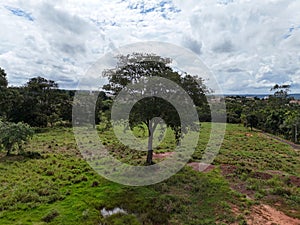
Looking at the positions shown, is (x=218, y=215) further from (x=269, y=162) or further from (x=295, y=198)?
(x=269, y=162)

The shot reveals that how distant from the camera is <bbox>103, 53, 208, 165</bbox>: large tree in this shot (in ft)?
45.8

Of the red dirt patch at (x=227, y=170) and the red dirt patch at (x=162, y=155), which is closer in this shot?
the red dirt patch at (x=227, y=170)

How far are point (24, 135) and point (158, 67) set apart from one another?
11966 mm

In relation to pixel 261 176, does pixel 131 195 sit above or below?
below

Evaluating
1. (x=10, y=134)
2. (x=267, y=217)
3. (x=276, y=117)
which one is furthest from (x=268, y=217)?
(x=276, y=117)

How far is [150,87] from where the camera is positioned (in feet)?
45.3

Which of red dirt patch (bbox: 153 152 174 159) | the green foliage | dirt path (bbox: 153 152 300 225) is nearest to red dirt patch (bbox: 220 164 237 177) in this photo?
dirt path (bbox: 153 152 300 225)

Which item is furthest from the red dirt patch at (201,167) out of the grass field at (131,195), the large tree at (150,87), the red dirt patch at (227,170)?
the large tree at (150,87)

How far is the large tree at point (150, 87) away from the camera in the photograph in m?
13.9

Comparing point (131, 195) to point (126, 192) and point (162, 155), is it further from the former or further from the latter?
point (162, 155)

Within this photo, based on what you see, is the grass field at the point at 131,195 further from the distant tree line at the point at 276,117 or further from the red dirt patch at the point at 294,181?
the distant tree line at the point at 276,117

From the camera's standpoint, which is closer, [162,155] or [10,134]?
[10,134]

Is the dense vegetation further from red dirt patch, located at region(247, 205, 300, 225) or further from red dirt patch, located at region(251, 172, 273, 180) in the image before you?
red dirt patch, located at region(247, 205, 300, 225)

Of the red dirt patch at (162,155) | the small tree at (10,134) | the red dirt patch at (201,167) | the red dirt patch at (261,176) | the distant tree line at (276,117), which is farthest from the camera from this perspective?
the distant tree line at (276,117)
